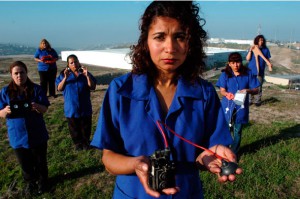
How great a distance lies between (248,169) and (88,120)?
349cm

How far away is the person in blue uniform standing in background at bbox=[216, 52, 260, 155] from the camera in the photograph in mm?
5512

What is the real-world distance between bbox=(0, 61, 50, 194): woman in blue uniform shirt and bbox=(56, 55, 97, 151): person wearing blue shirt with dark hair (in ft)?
4.53

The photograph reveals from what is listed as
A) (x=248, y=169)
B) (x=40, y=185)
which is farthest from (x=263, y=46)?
(x=40, y=185)

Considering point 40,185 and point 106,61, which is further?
point 106,61

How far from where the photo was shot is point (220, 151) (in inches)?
71.6

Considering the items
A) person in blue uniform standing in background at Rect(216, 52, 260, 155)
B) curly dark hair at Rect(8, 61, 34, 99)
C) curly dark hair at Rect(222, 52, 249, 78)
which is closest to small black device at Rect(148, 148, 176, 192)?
curly dark hair at Rect(8, 61, 34, 99)

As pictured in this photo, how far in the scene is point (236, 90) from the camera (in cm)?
569

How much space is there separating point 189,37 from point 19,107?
346 cm

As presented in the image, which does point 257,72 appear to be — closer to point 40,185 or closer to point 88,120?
point 88,120

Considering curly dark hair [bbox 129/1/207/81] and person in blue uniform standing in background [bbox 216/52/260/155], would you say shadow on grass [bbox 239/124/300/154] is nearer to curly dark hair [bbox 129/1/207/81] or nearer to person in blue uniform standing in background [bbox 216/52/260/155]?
person in blue uniform standing in background [bbox 216/52/260/155]

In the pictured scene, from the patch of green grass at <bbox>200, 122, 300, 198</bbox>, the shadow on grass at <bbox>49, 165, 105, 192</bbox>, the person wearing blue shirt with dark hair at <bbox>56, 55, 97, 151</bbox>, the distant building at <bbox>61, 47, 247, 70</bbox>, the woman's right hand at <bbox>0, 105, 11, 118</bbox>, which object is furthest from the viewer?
the distant building at <bbox>61, 47, 247, 70</bbox>

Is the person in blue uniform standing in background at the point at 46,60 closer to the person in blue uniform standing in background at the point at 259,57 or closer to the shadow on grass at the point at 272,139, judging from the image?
the person in blue uniform standing in background at the point at 259,57

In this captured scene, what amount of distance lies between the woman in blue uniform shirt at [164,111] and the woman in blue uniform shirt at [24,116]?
3070 mm

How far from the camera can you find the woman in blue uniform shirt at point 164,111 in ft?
5.82
